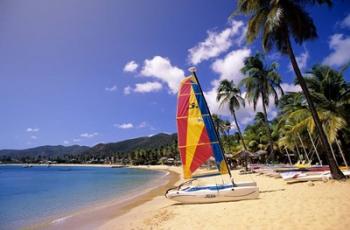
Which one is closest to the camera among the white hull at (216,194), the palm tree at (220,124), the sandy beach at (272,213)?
the sandy beach at (272,213)

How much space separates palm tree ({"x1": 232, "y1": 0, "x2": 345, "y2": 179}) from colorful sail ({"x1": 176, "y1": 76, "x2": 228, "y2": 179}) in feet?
16.6

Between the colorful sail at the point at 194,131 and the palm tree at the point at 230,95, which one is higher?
the palm tree at the point at 230,95

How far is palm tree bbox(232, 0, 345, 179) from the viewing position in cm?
1234

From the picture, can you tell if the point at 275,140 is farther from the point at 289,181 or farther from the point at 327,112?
the point at 289,181

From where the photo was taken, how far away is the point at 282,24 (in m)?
12.8

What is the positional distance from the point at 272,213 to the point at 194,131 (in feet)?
14.9

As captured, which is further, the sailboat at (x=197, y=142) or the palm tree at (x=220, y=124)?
the palm tree at (x=220, y=124)

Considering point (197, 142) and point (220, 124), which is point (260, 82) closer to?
point (197, 142)

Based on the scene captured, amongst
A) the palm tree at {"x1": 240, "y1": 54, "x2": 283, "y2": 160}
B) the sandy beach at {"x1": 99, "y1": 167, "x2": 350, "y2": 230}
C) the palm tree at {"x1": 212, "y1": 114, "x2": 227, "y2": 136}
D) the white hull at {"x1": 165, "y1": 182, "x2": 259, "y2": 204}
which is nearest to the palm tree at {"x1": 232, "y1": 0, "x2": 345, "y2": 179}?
the sandy beach at {"x1": 99, "y1": 167, "x2": 350, "y2": 230}

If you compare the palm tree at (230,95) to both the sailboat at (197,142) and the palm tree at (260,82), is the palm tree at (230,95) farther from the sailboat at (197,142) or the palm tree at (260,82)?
the sailboat at (197,142)

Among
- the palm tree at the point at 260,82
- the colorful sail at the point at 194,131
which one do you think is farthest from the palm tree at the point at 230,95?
the colorful sail at the point at 194,131

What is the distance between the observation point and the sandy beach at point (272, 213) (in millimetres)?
6395

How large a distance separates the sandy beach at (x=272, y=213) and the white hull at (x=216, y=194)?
1.15ft

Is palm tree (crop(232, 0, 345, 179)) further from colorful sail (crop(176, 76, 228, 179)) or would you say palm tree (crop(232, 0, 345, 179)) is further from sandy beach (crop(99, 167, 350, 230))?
colorful sail (crop(176, 76, 228, 179))
